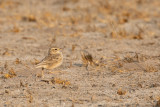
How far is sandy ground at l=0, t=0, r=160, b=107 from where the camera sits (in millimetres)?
5824

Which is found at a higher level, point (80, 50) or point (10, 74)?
point (80, 50)

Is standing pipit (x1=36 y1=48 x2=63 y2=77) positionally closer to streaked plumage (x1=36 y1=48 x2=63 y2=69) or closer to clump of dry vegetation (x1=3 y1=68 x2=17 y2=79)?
streaked plumage (x1=36 y1=48 x2=63 y2=69)

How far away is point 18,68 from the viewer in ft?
24.6

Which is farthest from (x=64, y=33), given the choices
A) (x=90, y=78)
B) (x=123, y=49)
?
(x=90, y=78)

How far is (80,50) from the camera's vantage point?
30.2ft

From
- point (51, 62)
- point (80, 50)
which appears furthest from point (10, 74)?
point (80, 50)

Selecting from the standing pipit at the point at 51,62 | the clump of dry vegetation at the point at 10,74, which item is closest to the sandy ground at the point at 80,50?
the clump of dry vegetation at the point at 10,74

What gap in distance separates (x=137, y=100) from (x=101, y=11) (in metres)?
8.85

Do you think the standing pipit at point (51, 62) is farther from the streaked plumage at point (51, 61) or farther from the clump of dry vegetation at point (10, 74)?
the clump of dry vegetation at point (10, 74)

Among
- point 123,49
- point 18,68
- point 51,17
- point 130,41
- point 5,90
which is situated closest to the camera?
point 5,90

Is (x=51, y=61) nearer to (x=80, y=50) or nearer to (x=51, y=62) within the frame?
(x=51, y=62)

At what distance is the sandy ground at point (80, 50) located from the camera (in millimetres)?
5824

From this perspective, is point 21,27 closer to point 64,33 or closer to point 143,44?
point 64,33

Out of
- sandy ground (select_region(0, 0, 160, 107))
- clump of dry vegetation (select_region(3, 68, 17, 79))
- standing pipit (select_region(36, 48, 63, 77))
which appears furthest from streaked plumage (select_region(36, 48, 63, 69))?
clump of dry vegetation (select_region(3, 68, 17, 79))
